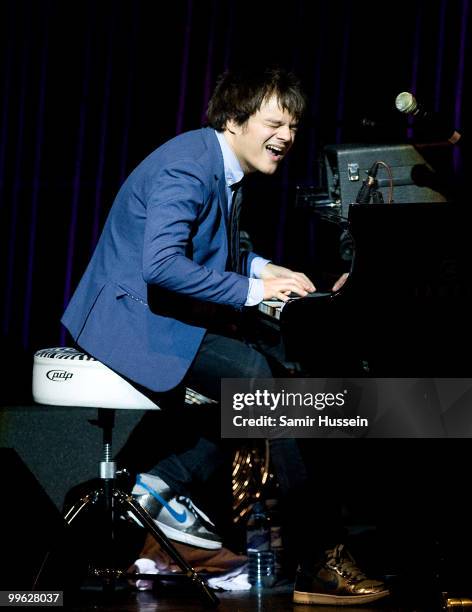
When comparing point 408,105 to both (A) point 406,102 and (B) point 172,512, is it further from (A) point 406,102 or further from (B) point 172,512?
(B) point 172,512

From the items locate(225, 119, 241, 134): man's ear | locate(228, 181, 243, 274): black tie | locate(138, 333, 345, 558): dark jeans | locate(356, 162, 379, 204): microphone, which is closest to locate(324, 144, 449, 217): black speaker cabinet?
locate(356, 162, 379, 204): microphone

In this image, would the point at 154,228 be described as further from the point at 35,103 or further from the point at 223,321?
the point at 35,103

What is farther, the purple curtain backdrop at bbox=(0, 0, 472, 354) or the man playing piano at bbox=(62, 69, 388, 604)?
the purple curtain backdrop at bbox=(0, 0, 472, 354)

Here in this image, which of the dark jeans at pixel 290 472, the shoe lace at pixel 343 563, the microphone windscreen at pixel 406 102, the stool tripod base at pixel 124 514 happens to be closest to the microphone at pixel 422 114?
the microphone windscreen at pixel 406 102

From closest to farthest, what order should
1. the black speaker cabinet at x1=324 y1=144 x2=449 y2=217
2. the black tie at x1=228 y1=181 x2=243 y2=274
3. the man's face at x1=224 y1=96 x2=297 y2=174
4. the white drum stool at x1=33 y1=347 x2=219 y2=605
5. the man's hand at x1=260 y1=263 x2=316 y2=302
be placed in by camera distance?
the man's hand at x1=260 y1=263 x2=316 y2=302
the white drum stool at x1=33 y1=347 x2=219 y2=605
the man's face at x1=224 y1=96 x2=297 y2=174
the black tie at x1=228 y1=181 x2=243 y2=274
the black speaker cabinet at x1=324 y1=144 x2=449 y2=217

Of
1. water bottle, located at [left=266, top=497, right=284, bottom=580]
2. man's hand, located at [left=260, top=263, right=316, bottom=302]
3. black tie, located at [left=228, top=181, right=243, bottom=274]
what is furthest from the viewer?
water bottle, located at [left=266, top=497, right=284, bottom=580]

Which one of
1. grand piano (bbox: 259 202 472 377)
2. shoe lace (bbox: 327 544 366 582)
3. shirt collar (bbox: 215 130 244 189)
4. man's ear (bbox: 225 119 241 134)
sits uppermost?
man's ear (bbox: 225 119 241 134)

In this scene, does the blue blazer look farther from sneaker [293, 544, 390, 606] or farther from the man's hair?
sneaker [293, 544, 390, 606]

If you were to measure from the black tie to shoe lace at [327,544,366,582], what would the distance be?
853 mm

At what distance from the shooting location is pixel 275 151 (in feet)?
7.84

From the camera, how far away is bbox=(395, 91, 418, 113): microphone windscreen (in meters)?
2.25

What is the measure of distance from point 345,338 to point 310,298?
5.1 inches

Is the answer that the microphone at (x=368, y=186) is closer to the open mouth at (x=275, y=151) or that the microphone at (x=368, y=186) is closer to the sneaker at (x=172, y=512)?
the open mouth at (x=275, y=151)

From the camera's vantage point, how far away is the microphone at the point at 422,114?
226 centimetres
